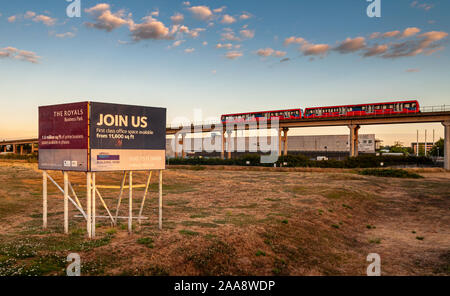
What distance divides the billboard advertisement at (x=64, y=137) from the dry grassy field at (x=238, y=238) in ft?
11.1

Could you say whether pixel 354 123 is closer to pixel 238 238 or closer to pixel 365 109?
pixel 365 109

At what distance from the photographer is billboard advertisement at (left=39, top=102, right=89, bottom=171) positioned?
1284 centimetres

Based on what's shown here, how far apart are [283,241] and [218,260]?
4610mm

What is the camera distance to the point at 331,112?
73.4 metres

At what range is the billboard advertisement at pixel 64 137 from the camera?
12844mm

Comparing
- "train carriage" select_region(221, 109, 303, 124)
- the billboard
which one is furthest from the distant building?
the billboard

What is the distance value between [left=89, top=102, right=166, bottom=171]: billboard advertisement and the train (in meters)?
65.2

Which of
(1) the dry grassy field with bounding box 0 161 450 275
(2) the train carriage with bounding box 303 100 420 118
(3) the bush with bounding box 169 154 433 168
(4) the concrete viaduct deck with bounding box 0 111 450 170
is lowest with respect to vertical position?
(1) the dry grassy field with bounding box 0 161 450 275

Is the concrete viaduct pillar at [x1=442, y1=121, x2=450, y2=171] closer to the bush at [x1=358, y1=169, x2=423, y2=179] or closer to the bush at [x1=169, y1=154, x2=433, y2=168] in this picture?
the bush at [x1=169, y1=154, x2=433, y2=168]

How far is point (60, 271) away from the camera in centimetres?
984

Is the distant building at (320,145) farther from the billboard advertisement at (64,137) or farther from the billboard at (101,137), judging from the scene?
the billboard advertisement at (64,137)

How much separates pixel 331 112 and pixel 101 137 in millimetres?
68746

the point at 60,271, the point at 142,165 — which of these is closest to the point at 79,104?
the point at 142,165

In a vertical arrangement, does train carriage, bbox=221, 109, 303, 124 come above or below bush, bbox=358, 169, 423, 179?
above
